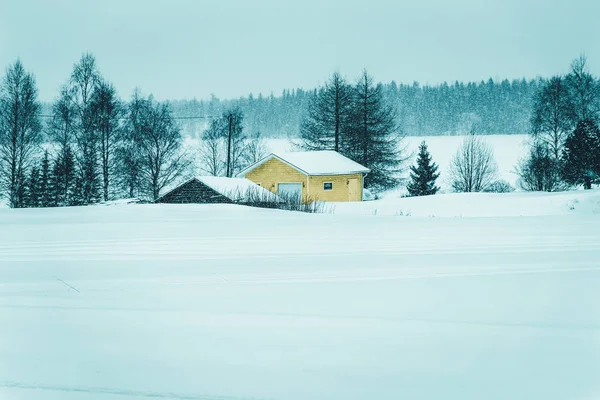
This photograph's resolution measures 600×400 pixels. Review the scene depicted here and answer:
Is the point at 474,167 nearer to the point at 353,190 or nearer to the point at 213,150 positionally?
the point at 353,190

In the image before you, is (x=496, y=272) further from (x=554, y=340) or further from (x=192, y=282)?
(x=192, y=282)

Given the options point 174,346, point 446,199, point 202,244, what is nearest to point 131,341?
point 174,346

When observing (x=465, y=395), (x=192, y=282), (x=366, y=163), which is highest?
(x=366, y=163)

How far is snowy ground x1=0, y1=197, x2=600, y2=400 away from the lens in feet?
4.94

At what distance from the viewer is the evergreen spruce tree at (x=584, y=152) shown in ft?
42.1

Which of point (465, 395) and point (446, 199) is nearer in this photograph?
point (465, 395)

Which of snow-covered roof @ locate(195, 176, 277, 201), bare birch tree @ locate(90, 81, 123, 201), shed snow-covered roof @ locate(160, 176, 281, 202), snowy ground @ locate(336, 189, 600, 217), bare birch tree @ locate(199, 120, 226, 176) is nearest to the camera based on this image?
bare birch tree @ locate(90, 81, 123, 201)

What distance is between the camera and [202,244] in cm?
334

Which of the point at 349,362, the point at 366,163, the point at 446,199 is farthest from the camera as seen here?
the point at 366,163

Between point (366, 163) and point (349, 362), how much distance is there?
22002mm

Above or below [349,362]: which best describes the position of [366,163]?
above

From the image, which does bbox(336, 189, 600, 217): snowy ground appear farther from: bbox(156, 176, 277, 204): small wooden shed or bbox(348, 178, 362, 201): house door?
bbox(348, 178, 362, 201): house door

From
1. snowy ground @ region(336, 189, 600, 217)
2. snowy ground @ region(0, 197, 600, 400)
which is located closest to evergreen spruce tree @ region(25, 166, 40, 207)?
snowy ground @ region(336, 189, 600, 217)

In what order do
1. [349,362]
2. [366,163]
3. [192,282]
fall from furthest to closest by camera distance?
[366,163]
[192,282]
[349,362]
